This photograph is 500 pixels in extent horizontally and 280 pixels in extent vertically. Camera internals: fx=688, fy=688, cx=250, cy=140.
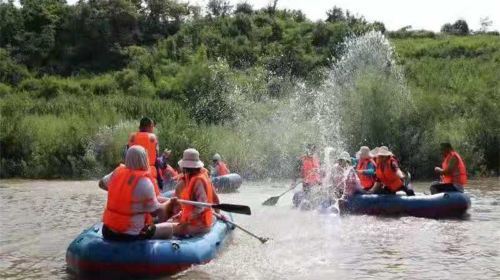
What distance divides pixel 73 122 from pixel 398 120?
1117cm

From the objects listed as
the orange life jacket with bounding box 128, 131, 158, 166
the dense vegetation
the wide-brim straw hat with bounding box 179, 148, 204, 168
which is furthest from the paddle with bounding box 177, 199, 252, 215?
the dense vegetation

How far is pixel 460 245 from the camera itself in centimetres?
957

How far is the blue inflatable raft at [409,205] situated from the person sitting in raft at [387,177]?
27cm

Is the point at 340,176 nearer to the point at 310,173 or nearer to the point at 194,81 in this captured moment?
the point at 310,173

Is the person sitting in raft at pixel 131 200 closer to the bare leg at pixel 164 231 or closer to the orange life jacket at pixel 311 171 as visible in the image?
the bare leg at pixel 164 231

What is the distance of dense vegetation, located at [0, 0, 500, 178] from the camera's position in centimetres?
2177

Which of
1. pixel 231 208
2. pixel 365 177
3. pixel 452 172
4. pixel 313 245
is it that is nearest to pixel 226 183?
pixel 365 177

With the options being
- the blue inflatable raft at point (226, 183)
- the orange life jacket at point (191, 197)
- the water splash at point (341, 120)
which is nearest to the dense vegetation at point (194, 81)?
the water splash at point (341, 120)

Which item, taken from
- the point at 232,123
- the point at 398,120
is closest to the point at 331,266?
the point at 398,120

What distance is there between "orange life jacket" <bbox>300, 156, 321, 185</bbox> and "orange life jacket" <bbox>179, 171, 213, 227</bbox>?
185 inches

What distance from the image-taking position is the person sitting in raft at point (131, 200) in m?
6.88

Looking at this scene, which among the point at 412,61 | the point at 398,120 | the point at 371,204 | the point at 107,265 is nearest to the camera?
the point at 107,265

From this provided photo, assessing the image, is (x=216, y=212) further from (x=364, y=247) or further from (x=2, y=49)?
(x=2, y=49)

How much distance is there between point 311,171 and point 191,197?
504 cm
